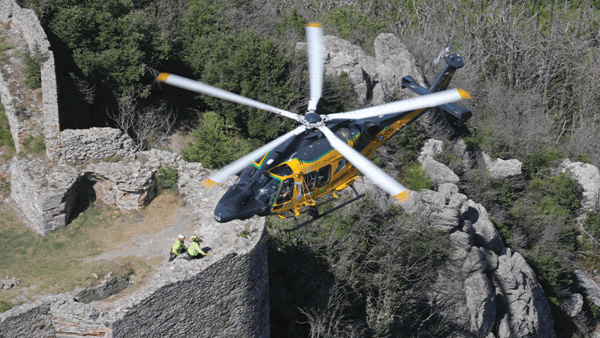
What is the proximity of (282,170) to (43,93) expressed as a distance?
10.9m

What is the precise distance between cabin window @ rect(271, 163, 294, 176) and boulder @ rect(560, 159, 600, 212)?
85.8 ft

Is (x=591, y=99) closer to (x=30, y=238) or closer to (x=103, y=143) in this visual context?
(x=103, y=143)

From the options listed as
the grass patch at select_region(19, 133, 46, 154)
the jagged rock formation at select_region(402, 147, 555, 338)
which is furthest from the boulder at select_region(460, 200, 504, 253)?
the grass patch at select_region(19, 133, 46, 154)

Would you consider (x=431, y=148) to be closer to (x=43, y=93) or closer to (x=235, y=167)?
(x=235, y=167)

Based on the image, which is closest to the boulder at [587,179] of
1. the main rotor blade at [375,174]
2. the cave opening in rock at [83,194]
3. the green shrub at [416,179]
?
the green shrub at [416,179]

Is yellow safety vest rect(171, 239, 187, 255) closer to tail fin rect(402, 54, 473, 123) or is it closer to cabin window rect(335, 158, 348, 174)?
cabin window rect(335, 158, 348, 174)

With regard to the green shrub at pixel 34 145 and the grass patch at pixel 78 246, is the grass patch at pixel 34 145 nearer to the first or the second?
the green shrub at pixel 34 145

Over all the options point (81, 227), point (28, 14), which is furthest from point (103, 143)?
point (28, 14)

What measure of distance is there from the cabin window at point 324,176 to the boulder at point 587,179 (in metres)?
24.4

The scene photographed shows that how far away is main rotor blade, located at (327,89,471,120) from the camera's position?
47.9 ft

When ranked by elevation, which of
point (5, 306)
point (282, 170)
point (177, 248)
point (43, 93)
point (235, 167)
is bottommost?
point (5, 306)

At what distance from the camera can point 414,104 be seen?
15086 mm

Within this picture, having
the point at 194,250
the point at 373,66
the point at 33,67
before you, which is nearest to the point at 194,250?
the point at 194,250

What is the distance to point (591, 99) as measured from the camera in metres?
43.9
